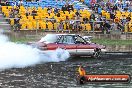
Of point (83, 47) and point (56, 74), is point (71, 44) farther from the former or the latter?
point (56, 74)

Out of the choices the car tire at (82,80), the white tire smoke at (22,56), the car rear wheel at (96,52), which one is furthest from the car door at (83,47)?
the car tire at (82,80)

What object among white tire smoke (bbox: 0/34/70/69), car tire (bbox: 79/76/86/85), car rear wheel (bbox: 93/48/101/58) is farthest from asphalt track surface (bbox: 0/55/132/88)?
car rear wheel (bbox: 93/48/101/58)

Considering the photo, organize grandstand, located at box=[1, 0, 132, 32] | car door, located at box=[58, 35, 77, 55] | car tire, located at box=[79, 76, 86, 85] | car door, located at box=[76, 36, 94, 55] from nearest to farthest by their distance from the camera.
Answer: car tire, located at box=[79, 76, 86, 85], car door, located at box=[58, 35, 77, 55], car door, located at box=[76, 36, 94, 55], grandstand, located at box=[1, 0, 132, 32]

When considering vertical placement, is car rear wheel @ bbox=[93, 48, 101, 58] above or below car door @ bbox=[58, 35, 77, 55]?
below

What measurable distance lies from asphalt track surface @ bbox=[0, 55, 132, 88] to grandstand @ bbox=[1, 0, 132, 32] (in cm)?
952

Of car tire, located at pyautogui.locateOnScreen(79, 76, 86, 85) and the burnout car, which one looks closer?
car tire, located at pyautogui.locateOnScreen(79, 76, 86, 85)

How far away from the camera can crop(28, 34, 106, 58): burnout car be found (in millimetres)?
27734

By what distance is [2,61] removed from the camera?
76.1 ft

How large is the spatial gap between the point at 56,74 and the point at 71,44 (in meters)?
8.31

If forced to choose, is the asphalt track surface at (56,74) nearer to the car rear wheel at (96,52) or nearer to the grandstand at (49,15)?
the car rear wheel at (96,52)

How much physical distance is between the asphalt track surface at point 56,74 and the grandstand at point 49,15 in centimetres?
952

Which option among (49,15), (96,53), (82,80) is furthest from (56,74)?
(49,15)

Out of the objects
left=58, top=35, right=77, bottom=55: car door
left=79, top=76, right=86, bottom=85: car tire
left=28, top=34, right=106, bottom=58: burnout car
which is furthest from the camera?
left=58, top=35, right=77, bottom=55: car door

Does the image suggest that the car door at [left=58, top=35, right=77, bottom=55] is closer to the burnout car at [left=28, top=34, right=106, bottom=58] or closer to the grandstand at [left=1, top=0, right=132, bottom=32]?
the burnout car at [left=28, top=34, right=106, bottom=58]
